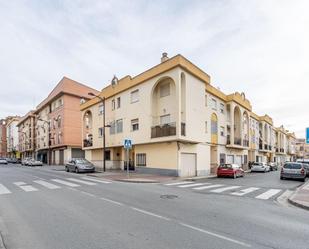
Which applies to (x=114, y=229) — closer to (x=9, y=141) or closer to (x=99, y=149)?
(x=99, y=149)

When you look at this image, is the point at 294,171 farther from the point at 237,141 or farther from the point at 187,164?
the point at 237,141

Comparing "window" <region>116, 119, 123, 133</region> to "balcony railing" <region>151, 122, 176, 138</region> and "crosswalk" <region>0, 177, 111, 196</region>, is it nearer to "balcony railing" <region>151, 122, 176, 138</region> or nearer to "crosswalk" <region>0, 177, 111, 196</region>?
"balcony railing" <region>151, 122, 176, 138</region>

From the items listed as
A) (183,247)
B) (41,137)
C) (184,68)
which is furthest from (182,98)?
(41,137)

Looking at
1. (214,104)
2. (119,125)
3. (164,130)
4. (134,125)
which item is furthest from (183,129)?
(119,125)

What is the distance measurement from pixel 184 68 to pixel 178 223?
16.0m

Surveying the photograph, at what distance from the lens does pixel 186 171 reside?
831 inches

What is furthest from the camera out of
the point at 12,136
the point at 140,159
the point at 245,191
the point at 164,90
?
the point at 12,136

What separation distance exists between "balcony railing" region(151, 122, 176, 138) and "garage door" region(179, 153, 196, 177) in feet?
7.46

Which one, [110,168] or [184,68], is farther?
[110,168]

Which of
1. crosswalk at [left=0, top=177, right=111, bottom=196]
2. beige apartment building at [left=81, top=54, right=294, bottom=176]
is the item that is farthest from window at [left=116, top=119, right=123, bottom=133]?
crosswalk at [left=0, top=177, right=111, bottom=196]

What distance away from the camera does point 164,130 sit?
20766 mm

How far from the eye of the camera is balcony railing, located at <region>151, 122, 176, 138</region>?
20062mm

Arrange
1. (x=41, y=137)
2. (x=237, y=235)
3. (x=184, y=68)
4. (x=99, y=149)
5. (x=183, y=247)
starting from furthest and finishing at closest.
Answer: (x=41, y=137), (x=99, y=149), (x=184, y=68), (x=237, y=235), (x=183, y=247)

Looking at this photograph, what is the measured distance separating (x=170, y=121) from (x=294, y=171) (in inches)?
438
